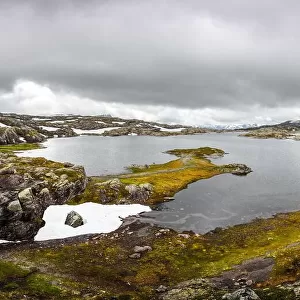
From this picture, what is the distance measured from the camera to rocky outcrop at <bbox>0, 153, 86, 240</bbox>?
170ft

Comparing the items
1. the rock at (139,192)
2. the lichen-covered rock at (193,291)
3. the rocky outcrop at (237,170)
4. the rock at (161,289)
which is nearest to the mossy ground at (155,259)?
the rock at (161,289)

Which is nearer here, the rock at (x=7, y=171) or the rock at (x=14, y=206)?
the rock at (x=14, y=206)

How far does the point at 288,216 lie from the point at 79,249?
43226mm

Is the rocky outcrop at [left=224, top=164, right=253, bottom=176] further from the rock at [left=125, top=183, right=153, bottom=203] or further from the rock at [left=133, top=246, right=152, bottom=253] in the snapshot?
the rock at [left=133, top=246, right=152, bottom=253]

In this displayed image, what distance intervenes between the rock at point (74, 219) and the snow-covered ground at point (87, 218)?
669 mm

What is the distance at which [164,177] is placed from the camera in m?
98.6

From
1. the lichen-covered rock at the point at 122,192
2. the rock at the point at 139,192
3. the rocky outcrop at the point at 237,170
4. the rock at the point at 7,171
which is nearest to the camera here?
the rock at the point at 7,171

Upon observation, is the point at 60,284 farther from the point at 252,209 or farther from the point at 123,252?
the point at 252,209

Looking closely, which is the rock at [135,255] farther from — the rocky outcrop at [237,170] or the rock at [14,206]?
the rocky outcrop at [237,170]

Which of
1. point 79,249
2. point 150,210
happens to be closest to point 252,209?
point 150,210

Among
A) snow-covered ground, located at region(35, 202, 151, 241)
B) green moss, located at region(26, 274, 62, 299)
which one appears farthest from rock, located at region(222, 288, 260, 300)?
snow-covered ground, located at region(35, 202, 151, 241)

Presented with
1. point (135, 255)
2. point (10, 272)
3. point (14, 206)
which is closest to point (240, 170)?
point (135, 255)

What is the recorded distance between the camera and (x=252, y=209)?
71.2 m

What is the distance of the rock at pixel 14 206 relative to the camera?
52159 mm
